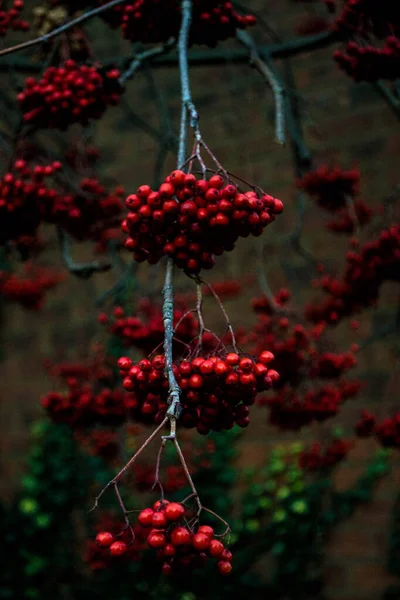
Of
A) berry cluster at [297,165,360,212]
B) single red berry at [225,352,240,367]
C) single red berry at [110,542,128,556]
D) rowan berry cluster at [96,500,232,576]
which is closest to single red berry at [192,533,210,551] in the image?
rowan berry cluster at [96,500,232,576]

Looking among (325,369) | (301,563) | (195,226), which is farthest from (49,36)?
(301,563)

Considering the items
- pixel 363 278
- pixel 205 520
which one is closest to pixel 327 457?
pixel 205 520

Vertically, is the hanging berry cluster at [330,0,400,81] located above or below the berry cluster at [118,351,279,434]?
above

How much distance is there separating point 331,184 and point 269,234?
1365mm

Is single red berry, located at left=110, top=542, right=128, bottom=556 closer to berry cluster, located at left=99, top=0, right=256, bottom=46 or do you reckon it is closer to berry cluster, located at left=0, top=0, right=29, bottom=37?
berry cluster, located at left=99, top=0, right=256, bottom=46

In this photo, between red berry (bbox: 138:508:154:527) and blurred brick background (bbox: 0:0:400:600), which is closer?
red berry (bbox: 138:508:154:527)

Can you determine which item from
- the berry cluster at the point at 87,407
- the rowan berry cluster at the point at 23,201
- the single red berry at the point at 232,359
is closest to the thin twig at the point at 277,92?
the single red berry at the point at 232,359

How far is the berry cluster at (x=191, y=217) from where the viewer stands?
2.97ft

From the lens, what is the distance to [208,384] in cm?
88

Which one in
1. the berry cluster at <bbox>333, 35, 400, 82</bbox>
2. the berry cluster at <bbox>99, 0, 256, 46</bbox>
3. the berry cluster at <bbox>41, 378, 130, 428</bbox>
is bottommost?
the berry cluster at <bbox>41, 378, 130, 428</bbox>

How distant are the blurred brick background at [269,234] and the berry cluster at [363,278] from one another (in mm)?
758

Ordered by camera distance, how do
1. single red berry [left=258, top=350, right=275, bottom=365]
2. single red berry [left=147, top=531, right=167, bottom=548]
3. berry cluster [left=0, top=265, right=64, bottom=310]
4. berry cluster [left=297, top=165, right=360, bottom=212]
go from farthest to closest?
berry cluster [left=0, top=265, right=64, bottom=310] → berry cluster [left=297, top=165, right=360, bottom=212] → single red berry [left=258, top=350, right=275, bottom=365] → single red berry [left=147, top=531, right=167, bottom=548]

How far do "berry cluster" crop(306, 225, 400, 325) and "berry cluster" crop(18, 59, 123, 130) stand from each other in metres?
0.87

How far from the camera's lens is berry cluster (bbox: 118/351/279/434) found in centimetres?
86
